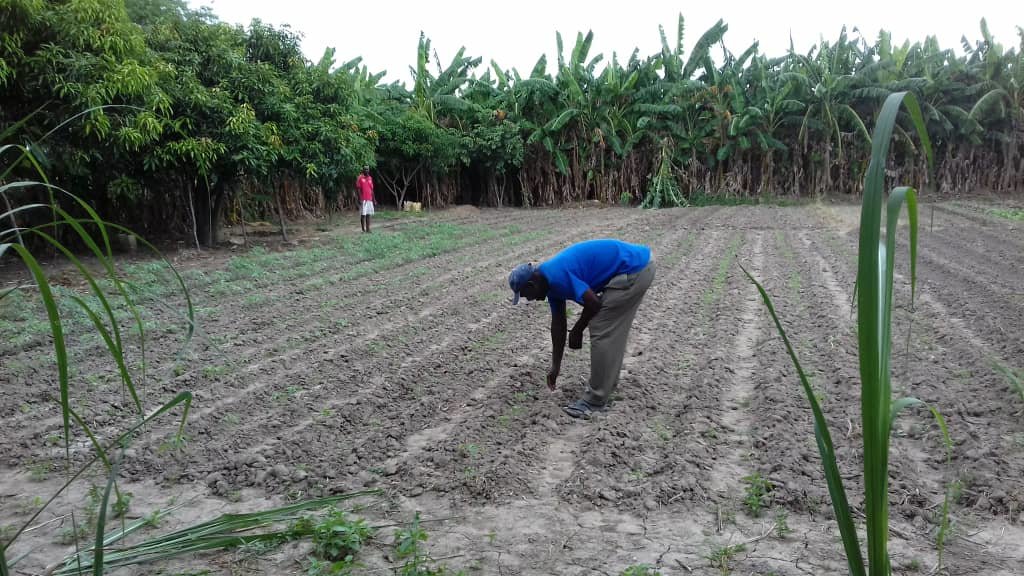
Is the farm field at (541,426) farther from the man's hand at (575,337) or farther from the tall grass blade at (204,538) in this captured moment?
the man's hand at (575,337)

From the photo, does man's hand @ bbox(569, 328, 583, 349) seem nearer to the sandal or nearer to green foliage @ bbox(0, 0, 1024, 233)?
the sandal


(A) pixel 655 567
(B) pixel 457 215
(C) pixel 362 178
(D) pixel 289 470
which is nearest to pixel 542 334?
(D) pixel 289 470

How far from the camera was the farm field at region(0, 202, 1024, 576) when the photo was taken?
3.11 meters

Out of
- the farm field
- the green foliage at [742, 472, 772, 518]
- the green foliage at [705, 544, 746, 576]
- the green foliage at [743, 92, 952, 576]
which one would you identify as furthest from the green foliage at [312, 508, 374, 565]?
the green foliage at [743, 92, 952, 576]

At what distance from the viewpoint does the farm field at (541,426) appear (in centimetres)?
311

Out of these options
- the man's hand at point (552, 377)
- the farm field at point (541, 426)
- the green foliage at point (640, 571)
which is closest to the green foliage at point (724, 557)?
the farm field at point (541, 426)

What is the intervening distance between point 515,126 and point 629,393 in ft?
67.1

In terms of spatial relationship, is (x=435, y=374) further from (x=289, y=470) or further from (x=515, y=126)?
(x=515, y=126)

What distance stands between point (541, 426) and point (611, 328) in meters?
0.77

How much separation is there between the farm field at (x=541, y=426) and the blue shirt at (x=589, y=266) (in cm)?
83

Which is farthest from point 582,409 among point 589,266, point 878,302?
point 878,302

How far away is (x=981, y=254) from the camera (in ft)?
35.7

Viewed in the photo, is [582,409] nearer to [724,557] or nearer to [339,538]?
[724,557]

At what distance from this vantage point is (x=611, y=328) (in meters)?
4.54
